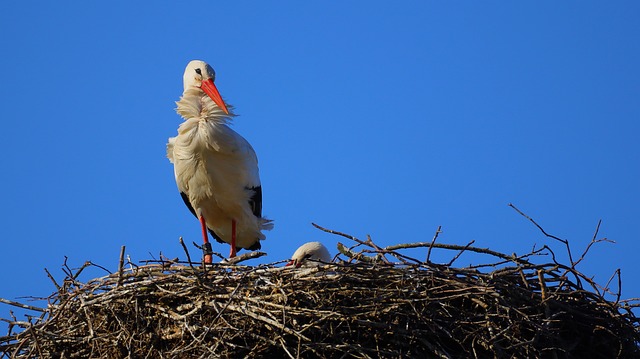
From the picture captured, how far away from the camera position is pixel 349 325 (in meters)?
5.26

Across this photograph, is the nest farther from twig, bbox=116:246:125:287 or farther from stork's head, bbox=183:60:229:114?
stork's head, bbox=183:60:229:114

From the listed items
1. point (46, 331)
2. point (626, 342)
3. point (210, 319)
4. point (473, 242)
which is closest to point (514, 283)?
point (473, 242)

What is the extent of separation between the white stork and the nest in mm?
1804

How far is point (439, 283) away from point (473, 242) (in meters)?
0.30

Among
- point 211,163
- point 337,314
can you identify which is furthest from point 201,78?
point 337,314

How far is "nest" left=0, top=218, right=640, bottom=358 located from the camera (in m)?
5.23

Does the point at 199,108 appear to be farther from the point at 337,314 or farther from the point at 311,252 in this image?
the point at 337,314

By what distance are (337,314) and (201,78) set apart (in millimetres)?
3090

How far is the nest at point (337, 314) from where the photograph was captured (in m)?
5.23

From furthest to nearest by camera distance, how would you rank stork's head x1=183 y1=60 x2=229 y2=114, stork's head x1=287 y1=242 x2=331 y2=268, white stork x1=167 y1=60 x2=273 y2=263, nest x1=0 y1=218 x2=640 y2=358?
stork's head x1=183 y1=60 x2=229 y2=114 < white stork x1=167 y1=60 x2=273 y2=263 < stork's head x1=287 y1=242 x2=331 y2=268 < nest x1=0 y1=218 x2=640 y2=358

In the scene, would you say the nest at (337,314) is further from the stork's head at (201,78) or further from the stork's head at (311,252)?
the stork's head at (201,78)

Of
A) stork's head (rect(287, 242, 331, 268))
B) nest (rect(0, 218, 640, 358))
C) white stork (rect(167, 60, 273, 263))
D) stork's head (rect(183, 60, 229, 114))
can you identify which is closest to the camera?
nest (rect(0, 218, 640, 358))

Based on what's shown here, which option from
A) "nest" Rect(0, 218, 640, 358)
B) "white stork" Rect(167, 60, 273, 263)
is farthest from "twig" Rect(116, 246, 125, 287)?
"white stork" Rect(167, 60, 273, 263)

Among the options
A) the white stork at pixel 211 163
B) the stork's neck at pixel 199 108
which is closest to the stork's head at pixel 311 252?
the white stork at pixel 211 163
